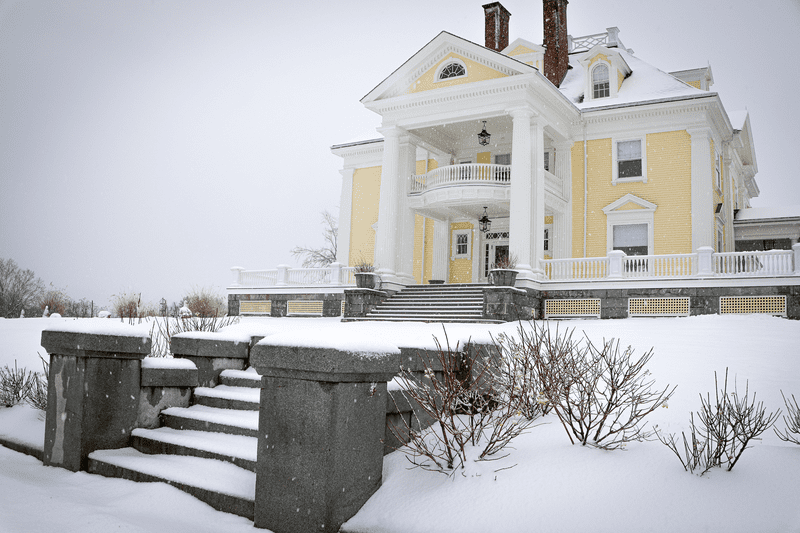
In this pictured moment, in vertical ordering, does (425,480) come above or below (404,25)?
below

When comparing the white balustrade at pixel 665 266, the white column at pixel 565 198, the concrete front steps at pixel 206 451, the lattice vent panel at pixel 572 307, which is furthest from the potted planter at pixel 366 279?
the concrete front steps at pixel 206 451

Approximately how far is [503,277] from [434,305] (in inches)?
97.5

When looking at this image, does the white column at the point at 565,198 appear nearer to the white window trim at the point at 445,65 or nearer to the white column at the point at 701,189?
the white column at the point at 701,189

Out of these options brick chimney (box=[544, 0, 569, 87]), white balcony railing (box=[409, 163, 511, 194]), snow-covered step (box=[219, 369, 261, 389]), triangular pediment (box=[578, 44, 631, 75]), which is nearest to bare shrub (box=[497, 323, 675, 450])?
snow-covered step (box=[219, 369, 261, 389])

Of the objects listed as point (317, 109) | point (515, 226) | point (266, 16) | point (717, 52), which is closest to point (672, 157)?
point (515, 226)

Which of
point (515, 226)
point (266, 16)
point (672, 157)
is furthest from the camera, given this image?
point (672, 157)

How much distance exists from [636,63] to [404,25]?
726 inches

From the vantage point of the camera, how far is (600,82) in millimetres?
23359

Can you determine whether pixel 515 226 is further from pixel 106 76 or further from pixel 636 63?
pixel 106 76

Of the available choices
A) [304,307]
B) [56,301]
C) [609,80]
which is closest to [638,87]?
[609,80]

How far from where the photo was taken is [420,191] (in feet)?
73.1

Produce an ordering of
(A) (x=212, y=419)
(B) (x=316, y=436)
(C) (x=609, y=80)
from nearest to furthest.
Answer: (B) (x=316, y=436) < (A) (x=212, y=419) < (C) (x=609, y=80)

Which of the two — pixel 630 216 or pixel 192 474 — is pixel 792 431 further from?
pixel 630 216

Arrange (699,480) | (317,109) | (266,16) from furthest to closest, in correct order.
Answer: (317,109), (266,16), (699,480)
